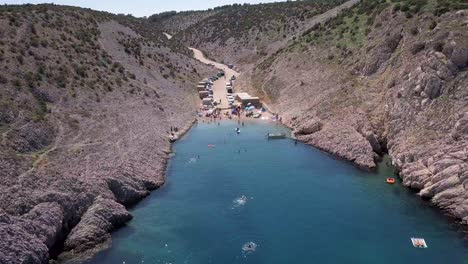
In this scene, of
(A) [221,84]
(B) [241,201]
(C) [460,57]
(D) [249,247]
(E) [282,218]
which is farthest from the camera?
A: (A) [221,84]

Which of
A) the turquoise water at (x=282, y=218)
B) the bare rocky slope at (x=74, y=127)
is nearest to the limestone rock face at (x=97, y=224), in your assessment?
the bare rocky slope at (x=74, y=127)

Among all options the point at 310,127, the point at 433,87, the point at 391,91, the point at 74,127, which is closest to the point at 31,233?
the point at 74,127

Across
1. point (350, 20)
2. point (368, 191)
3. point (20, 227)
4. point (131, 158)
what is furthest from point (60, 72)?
point (350, 20)

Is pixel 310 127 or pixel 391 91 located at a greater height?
pixel 391 91

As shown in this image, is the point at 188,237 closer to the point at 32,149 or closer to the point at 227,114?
the point at 32,149

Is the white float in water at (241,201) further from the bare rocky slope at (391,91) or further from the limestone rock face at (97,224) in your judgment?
the bare rocky slope at (391,91)

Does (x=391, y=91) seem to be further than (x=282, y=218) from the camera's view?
Yes

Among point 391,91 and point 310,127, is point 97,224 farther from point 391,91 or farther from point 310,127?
point 391,91

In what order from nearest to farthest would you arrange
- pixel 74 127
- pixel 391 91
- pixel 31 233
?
pixel 31 233 → pixel 74 127 → pixel 391 91
